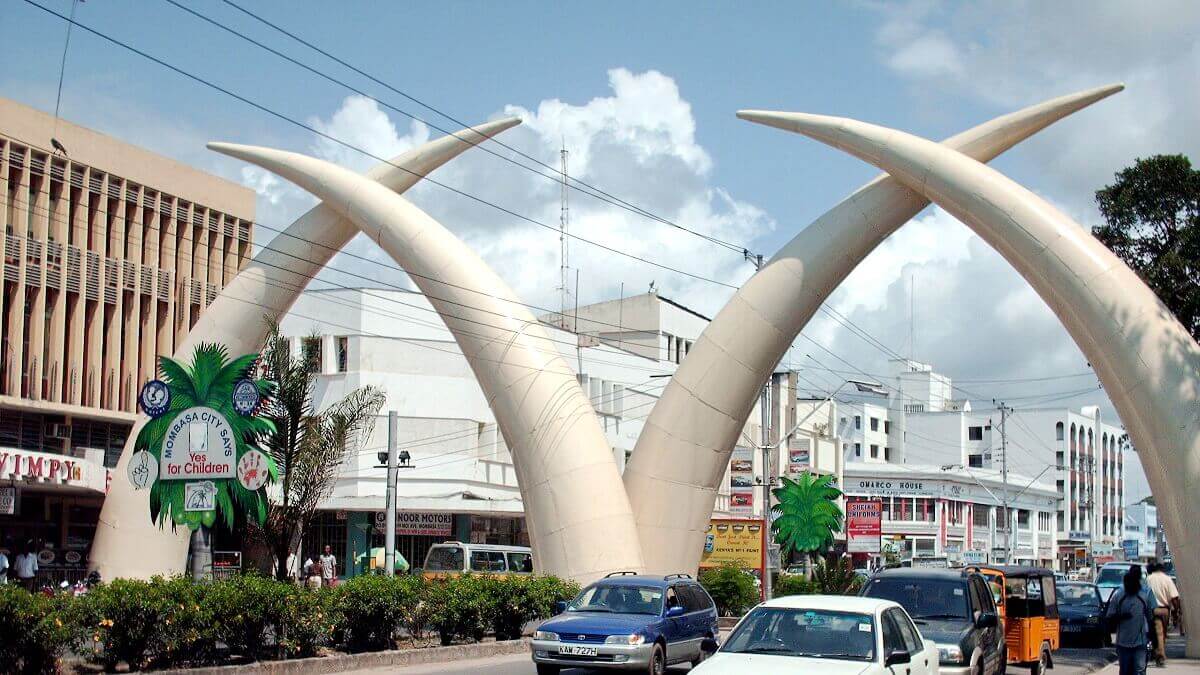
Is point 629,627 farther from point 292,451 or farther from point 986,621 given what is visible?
point 292,451

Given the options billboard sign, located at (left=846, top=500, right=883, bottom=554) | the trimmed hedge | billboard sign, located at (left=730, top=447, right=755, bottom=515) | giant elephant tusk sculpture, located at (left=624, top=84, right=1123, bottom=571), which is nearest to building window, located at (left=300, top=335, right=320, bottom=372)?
the trimmed hedge

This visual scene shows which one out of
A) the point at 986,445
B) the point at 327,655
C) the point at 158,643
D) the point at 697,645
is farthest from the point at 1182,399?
the point at 986,445

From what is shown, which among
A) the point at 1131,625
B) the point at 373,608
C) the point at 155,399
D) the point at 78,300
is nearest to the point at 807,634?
the point at 1131,625

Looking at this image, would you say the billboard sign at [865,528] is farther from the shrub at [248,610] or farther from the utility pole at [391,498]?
the shrub at [248,610]

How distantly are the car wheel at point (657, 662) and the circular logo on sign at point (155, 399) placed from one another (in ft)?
30.6

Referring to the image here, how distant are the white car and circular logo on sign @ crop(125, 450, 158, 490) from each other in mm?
12232

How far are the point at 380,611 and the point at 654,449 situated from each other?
13.9 meters

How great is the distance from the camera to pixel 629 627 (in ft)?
58.7

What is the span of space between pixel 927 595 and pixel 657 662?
3748 mm

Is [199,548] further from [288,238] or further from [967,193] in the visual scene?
[967,193]

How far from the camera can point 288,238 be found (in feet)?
121

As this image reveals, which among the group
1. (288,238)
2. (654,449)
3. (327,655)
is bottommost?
(327,655)

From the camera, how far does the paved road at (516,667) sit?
20609 mm

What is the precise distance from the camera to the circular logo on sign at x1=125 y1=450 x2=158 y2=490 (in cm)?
2127
